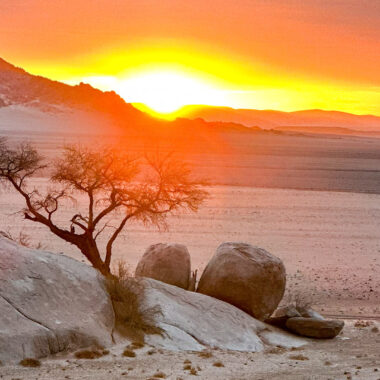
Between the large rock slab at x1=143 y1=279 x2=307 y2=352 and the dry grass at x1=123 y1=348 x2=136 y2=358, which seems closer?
the dry grass at x1=123 y1=348 x2=136 y2=358

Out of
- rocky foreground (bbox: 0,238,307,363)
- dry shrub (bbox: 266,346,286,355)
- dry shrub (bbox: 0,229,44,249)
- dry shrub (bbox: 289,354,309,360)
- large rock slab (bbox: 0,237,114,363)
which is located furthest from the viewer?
dry shrub (bbox: 0,229,44,249)

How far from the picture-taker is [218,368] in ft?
49.0

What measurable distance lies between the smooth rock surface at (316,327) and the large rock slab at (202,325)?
0.31 meters

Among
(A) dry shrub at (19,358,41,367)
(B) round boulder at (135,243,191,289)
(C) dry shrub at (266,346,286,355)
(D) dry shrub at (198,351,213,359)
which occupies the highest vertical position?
(B) round boulder at (135,243,191,289)

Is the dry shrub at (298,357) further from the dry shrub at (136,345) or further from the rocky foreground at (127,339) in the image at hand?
the dry shrub at (136,345)

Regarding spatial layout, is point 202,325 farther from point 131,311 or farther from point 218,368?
point 218,368

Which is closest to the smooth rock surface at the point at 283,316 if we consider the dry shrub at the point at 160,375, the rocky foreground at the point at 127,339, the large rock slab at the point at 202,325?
the large rock slab at the point at 202,325

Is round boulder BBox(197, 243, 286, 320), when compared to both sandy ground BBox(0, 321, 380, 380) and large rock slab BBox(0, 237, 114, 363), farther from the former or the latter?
large rock slab BBox(0, 237, 114, 363)

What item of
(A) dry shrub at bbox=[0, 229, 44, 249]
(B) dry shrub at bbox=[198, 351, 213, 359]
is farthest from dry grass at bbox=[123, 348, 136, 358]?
(A) dry shrub at bbox=[0, 229, 44, 249]

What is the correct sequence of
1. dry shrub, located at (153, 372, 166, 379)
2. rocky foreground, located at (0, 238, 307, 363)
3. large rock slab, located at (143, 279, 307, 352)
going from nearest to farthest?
dry shrub, located at (153, 372, 166, 379) → rocky foreground, located at (0, 238, 307, 363) → large rock slab, located at (143, 279, 307, 352)

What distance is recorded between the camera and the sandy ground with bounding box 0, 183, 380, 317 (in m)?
27.4

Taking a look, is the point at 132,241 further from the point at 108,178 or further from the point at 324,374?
the point at 324,374

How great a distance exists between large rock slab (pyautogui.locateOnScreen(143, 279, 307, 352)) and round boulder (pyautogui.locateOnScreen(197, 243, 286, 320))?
62 cm

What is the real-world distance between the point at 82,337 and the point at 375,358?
20.4ft
